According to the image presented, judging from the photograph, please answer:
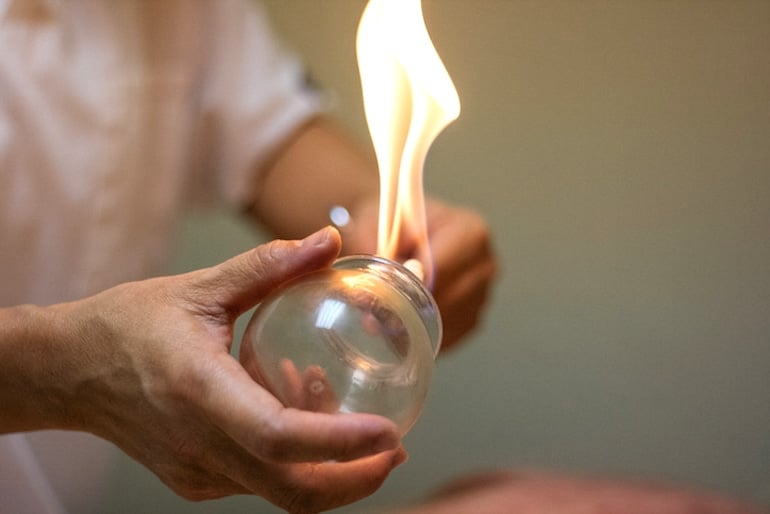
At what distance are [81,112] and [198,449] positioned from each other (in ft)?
1.33

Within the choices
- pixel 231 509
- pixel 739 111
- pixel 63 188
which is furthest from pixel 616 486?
pixel 231 509

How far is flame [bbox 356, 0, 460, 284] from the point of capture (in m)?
0.48

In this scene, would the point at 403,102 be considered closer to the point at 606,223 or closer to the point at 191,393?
the point at 191,393

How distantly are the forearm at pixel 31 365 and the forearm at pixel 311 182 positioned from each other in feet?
1.15

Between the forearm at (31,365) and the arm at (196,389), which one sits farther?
the forearm at (31,365)

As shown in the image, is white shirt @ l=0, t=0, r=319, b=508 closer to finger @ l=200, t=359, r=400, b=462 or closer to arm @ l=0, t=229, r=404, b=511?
arm @ l=0, t=229, r=404, b=511

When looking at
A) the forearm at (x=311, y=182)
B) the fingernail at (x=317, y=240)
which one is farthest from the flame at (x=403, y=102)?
the forearm at (x=311, y=182)

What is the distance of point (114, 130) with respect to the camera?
72 cm

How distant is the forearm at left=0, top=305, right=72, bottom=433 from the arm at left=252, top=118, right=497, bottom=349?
0.26 m

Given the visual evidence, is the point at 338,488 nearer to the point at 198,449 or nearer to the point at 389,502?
the point at 198,449

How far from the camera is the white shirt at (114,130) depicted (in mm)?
Result: 659

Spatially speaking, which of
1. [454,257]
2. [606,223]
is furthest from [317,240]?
[606,223]

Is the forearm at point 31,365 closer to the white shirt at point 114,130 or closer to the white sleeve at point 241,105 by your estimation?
the white shirt at point 114,130

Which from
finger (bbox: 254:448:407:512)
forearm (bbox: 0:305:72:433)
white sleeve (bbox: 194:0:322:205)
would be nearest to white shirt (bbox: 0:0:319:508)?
white sleeve (bbox: 194:0:322:205)
